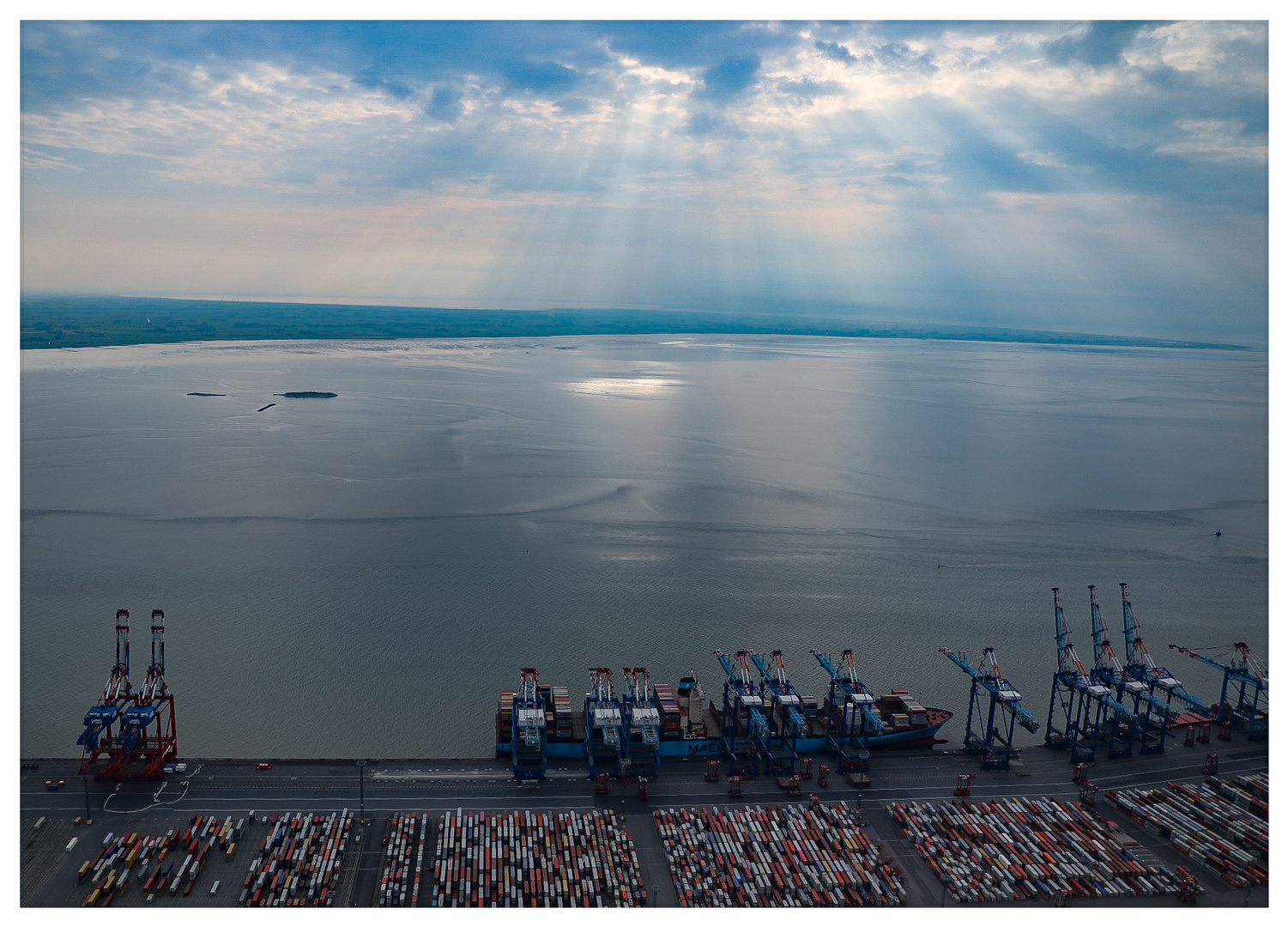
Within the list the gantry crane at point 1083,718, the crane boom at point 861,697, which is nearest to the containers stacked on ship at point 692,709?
the crane boom at point 861,697

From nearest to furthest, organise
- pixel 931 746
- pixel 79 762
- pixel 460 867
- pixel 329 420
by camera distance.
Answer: pixel 460 867, pixel 79 762, pixel 931 746, pixel 329 420

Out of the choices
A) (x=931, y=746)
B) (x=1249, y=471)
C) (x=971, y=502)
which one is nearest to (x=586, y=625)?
(x=931, y=746)

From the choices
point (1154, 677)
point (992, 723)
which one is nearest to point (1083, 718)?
point (1154, 677)

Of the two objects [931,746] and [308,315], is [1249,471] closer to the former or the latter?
[931,746]

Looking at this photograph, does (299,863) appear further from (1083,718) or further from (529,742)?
(1083,718)

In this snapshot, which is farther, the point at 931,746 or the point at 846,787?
the point at 931,746

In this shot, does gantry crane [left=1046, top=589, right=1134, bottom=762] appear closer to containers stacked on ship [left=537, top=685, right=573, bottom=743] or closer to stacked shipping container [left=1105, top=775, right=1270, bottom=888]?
stacked shipping container [left=1105, top=775, right=1270, bottom=888]

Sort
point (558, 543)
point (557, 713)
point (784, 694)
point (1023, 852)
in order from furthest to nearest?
point (558, 543)
point (557, 713)
point (784, 694)
point (1023, 852)

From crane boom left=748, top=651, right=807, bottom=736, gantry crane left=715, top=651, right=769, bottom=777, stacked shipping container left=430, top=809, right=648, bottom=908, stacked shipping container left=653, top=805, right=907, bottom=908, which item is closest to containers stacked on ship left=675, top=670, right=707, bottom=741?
gantry crane left=715, top=651, right=769, bottom=777
